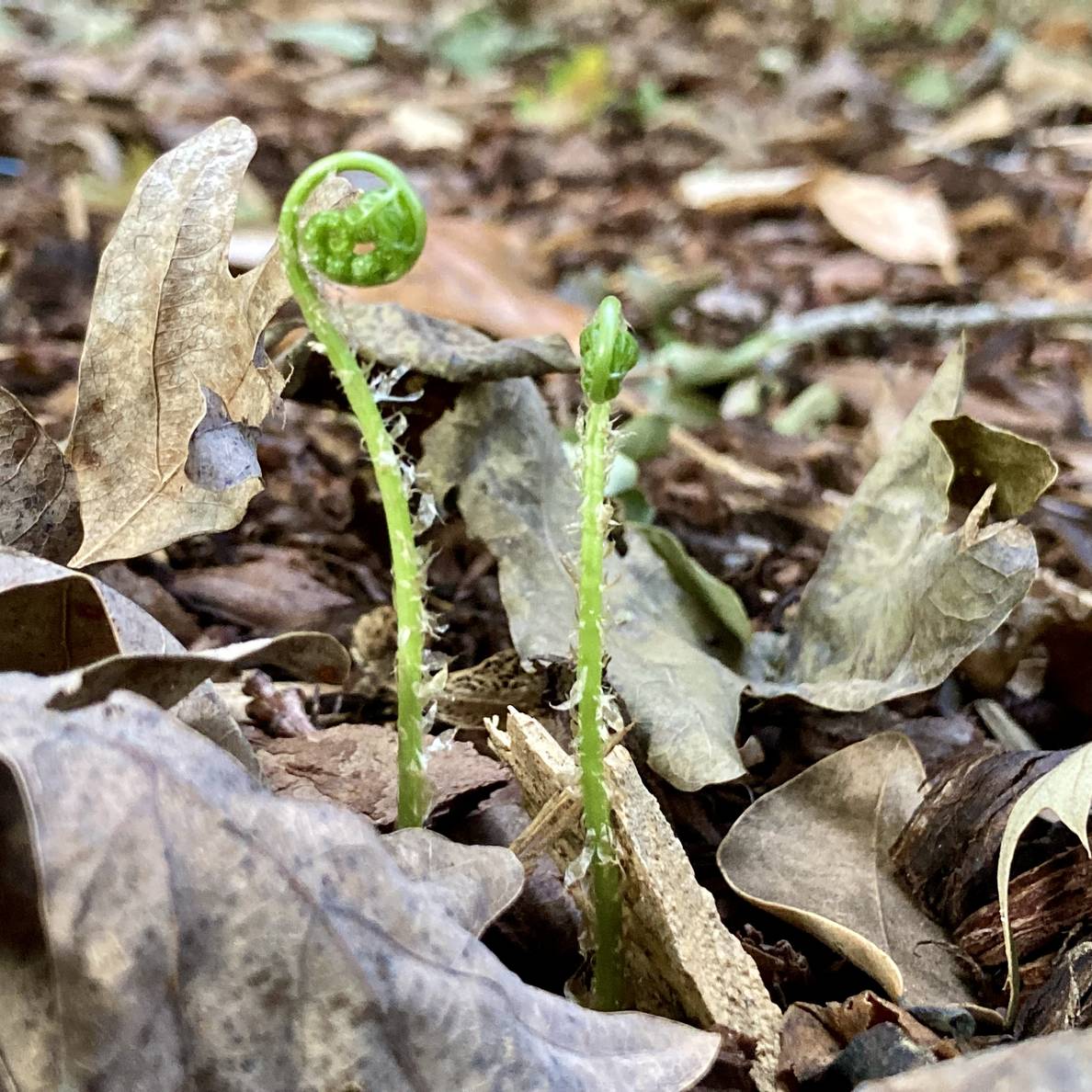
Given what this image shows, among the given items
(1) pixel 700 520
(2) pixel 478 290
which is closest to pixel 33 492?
(1) pixel 700 520

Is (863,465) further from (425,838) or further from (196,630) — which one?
(425,838)

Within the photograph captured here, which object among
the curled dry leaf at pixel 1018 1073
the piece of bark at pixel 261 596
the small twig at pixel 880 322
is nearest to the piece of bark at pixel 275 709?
the piece of bark at pixel 261 596

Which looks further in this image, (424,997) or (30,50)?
(30,50)

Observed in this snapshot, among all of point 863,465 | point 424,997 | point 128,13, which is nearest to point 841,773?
point 424,997

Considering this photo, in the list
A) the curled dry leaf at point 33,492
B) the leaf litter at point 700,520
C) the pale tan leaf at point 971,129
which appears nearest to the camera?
the leaf litter at point 700,520

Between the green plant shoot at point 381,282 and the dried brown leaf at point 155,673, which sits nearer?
the dried brown leaf at point 155,673

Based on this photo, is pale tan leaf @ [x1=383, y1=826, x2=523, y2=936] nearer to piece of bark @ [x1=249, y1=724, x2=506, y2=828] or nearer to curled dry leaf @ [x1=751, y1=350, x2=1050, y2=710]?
piece of bark @ [x1=249, y1=724, x2=506, y2=828]

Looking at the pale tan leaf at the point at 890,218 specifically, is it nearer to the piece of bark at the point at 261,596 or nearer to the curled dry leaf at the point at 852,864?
the piece of bark at the point at 261,596
